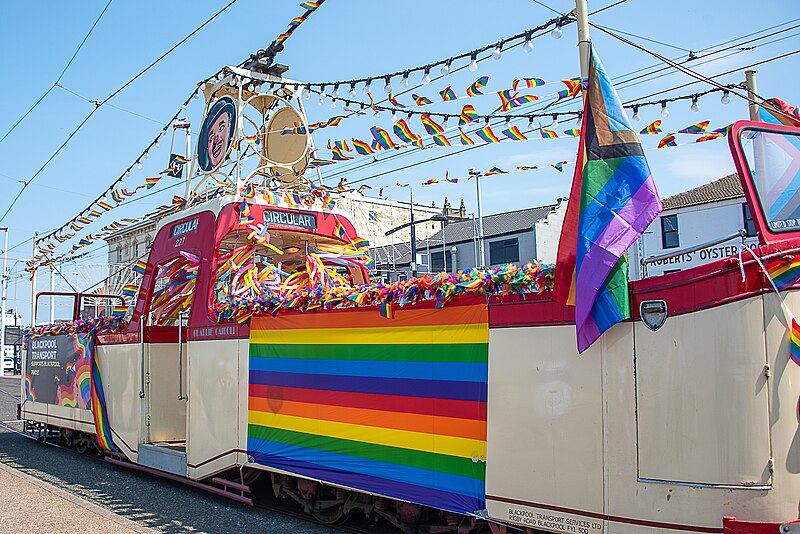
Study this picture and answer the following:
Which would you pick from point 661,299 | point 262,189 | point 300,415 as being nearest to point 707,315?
point 661,299

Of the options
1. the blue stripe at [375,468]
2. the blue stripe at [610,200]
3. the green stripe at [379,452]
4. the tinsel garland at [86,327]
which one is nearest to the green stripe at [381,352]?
the green stripe at [379,452]

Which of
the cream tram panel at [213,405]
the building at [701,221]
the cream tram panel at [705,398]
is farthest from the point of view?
the building at [701,221]

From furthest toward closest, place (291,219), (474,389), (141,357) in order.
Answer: (141,357)
(291,219)
(474,389)

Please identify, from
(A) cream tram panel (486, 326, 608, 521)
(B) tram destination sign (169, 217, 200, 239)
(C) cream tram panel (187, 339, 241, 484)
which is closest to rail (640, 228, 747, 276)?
(A) cream tram panel (486, 326, 608, 521)

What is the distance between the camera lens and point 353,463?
6805mm

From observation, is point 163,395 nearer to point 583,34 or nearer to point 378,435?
point 378,435

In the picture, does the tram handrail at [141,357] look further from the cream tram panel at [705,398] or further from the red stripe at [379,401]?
the cream tram panel at [705,398]

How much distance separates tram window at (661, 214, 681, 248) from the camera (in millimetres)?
29656

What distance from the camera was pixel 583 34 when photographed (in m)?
5.89

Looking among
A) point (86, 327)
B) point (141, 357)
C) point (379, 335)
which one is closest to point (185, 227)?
point (141, 357)

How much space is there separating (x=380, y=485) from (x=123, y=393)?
5.52 meters

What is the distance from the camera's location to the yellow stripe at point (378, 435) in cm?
582

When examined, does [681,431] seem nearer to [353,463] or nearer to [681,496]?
[681,496]

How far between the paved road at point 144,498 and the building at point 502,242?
20779 mm
